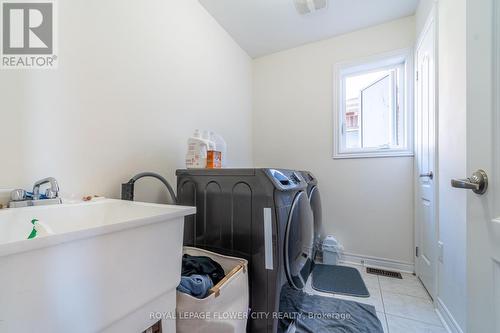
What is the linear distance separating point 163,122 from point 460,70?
178 cm

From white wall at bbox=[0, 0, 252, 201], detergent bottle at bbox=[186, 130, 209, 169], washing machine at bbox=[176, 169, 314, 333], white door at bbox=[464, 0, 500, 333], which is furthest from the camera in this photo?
detergent bottle at bbox=[186, 130, 209, 169]

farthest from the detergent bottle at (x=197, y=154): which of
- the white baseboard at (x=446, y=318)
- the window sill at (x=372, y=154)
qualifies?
the white baseboard at (x=446, y=318)

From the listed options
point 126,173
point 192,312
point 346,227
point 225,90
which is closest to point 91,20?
point 126,173

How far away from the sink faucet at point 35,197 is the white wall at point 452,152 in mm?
1895

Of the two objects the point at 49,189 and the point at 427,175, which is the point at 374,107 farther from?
the point at 49,189

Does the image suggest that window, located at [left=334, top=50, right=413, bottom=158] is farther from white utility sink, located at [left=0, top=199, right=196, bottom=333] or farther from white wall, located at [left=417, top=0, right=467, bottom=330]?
white utility sink, located at [left=0, top=199, right=196, bottom=333]

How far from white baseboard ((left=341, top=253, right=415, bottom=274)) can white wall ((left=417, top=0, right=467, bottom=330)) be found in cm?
62

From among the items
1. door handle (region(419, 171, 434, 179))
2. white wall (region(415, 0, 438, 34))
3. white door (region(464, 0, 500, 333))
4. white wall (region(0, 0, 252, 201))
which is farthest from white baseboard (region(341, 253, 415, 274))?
white wall (region(415, 0, 438, 34))

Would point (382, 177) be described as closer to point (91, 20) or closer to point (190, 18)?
point (190, 18)

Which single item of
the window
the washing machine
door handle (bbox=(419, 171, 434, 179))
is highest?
the window

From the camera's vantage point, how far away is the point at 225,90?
227 cm

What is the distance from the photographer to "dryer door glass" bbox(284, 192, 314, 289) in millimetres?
1126

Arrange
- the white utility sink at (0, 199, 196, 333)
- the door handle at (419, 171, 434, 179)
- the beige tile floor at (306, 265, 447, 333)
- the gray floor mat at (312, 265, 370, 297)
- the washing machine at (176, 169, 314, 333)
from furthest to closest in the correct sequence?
1. the gray floor mat at (312, 265, 370, 297)
2. the door handle at (419, 171, 434, 179)
3. the beige tile floor at (306, 265, 447, 333)
4. the washing machine at (176, 169, 314, 333)
5. the white utility sink at (0, 199, 196, 333)

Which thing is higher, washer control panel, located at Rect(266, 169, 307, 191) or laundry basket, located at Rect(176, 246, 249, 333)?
washer control panel, located at Rect(266, 169, 307, 191)
